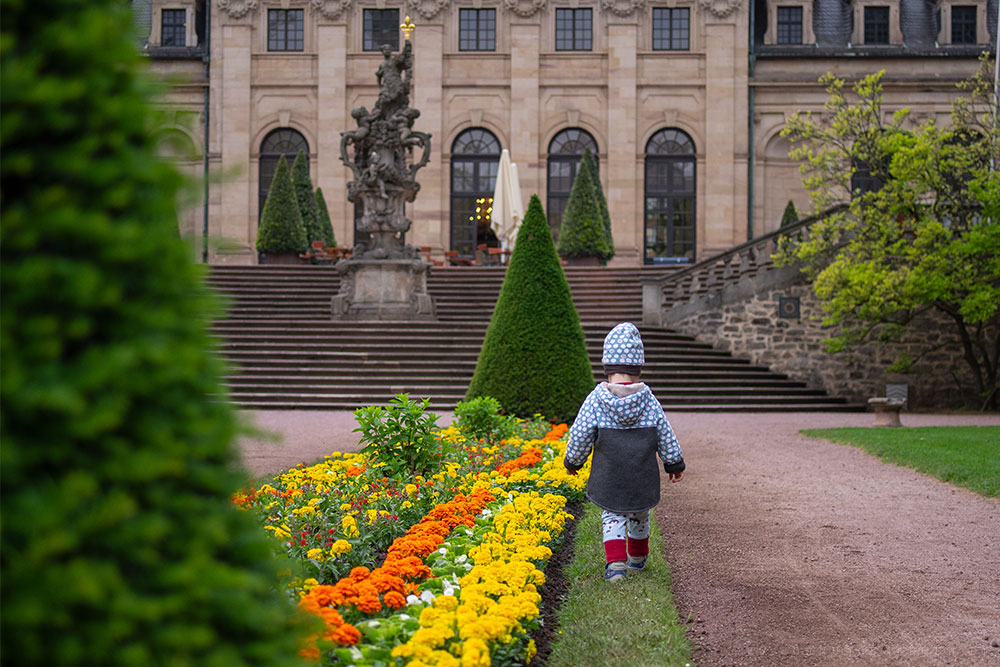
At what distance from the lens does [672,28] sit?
1298 inches

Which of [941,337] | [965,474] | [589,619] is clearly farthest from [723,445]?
[941,337]

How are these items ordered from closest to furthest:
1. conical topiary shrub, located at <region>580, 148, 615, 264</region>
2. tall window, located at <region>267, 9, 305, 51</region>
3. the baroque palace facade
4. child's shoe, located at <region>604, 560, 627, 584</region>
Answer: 1. child's shoe, located at <region>604, 560, 627, 584</region>
2. conical topiary shrub, located at <region>580, 148, 615, 264</region>
3. the baroque palace facade
4. tall window, located at <region>267, 9, 305, 51</region>

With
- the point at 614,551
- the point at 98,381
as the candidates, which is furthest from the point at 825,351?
the point at 98,381

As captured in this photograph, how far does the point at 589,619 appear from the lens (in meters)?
4.52

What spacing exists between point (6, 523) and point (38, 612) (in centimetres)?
13

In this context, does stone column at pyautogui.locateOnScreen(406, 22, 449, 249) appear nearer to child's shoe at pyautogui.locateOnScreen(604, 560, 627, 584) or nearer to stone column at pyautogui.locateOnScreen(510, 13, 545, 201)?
stone column at pyautogui.locateOnScreen(510, 13, 545, 201)

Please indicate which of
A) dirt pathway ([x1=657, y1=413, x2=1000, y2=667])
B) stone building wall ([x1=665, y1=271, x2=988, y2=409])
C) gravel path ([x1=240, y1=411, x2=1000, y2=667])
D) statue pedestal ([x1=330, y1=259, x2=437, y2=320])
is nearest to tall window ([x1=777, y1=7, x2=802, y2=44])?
stone building wall ([x1=665, y1=271, x2=988, y2=409])

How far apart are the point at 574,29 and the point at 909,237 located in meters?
17.2

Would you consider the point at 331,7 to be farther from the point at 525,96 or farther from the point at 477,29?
the point at 525,96

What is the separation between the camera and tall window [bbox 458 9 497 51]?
Result: 3288 centimetres

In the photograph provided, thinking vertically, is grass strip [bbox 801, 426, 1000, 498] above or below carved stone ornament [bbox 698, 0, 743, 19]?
below

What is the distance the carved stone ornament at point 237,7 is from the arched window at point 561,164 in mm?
11169

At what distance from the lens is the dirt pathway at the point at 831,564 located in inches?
173

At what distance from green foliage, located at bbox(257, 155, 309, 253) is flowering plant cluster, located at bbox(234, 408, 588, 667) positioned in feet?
67.1
